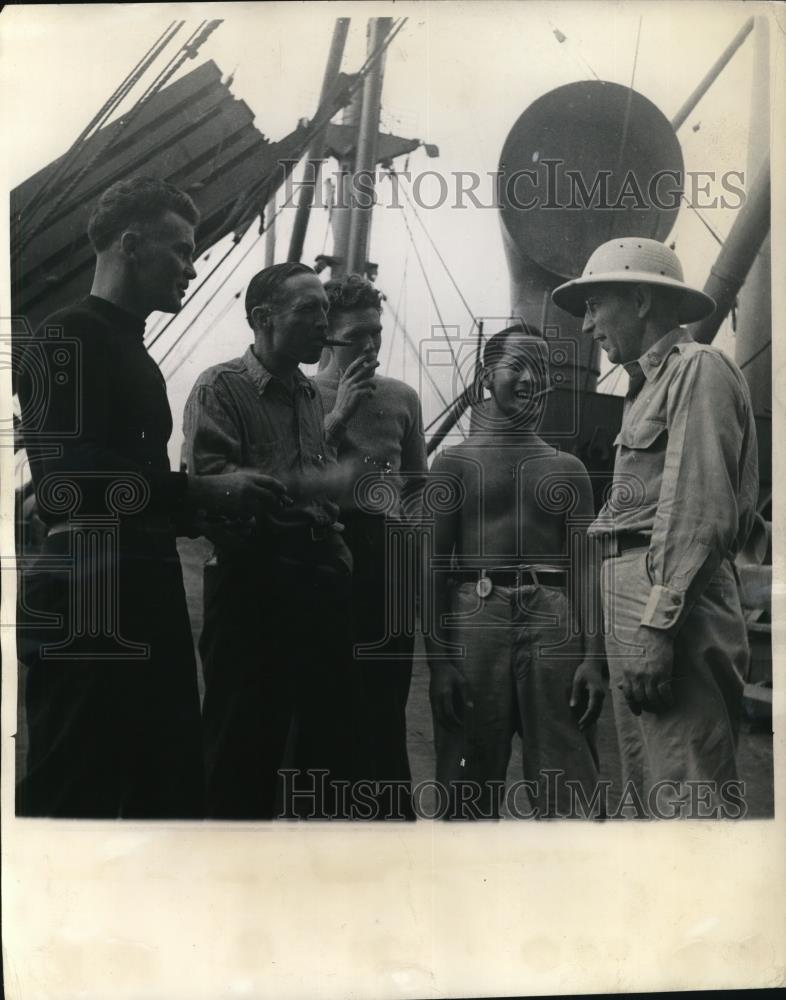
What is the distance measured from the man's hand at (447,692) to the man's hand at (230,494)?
88 cm

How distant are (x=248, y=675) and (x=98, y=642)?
0.56 meters

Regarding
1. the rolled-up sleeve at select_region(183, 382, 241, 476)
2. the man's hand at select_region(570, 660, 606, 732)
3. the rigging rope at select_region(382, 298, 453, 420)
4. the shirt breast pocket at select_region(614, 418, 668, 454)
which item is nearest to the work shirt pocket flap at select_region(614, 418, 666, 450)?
the shirt breast pocket at select_region(614, 418, 668, 454)

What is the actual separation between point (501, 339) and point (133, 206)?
1.45 m

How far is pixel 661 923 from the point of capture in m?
4.49

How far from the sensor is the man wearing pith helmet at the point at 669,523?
4418 mm

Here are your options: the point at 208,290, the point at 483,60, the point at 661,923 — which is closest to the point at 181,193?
the point at 208,290

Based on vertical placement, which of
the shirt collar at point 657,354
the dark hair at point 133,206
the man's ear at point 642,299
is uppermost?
the dark hair at point 133,206

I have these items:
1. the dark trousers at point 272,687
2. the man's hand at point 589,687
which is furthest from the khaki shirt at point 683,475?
the dark trousers at point 272,687

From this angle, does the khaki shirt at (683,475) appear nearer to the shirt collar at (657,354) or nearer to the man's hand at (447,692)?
the shirt collar at (657,354)

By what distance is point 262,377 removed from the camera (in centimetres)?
443

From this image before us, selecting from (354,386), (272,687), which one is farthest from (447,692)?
(354,386)

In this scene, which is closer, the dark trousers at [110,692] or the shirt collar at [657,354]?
the dark trousers at [110,692]

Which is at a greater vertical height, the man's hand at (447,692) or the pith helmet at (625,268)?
the pith helmet at (625,268)

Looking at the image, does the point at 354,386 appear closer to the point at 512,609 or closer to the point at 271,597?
the point at 271,597
